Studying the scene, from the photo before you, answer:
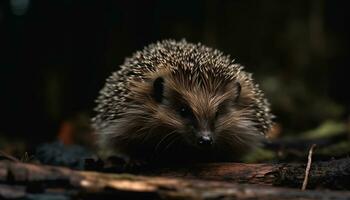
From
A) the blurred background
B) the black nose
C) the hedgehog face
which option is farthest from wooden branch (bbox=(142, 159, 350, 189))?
the blurred background

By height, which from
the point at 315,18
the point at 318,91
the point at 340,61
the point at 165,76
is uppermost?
the point at 315,18

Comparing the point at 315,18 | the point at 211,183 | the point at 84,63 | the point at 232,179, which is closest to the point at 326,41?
the point at 315,18

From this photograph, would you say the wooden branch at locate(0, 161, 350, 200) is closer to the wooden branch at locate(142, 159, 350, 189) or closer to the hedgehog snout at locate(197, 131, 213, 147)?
the wooden branch at locate(142, 159, 350, 189)

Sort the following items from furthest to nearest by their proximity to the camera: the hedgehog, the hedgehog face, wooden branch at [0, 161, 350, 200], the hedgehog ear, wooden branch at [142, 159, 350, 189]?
the hedgehog ear, the hedgehog, the hedgehog face, wooden branch at [142, 159, 350, 189], wooden branch at [0, 161, 350, 200]

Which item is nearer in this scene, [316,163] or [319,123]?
[316,163]

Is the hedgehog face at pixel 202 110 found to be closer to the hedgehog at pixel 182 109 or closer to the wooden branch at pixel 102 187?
the hedgehog at pixel 182 109

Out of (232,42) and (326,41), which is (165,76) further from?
(326,41)

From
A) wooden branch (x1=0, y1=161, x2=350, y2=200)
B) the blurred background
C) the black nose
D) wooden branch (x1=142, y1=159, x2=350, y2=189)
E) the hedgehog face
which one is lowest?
wooden branch (x1=0, y1=161, x2=350, y2=200)

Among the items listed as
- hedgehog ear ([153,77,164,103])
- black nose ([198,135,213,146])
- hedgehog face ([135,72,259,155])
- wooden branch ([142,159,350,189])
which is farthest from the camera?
hedgehog ear ([153,77,164,103])
